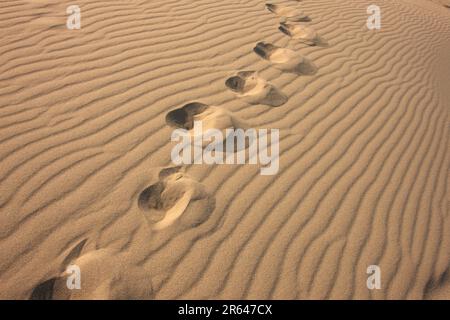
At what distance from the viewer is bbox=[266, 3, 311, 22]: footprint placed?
4.63 meters

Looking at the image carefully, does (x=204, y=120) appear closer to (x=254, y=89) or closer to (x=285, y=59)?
(x=254, y=89)

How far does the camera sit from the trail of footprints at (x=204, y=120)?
6.35ft

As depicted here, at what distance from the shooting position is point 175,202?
6.53 ft

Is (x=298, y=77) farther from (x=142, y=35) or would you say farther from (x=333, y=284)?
(x=333, y=284)

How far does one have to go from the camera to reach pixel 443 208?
2.45 metres

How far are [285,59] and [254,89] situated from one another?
799mm

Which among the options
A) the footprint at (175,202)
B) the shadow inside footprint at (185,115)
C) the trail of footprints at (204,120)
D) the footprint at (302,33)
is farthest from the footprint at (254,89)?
the footprint at (302,33)

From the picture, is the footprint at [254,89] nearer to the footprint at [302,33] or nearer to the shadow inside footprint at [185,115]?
the shadow inside footprint at [185,115]

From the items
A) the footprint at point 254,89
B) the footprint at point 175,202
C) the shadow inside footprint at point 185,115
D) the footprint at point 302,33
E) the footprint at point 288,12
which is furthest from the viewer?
the footprint at point 288,12

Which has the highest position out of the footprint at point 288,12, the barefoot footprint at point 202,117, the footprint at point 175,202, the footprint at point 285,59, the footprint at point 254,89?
the footprint at point 288,12

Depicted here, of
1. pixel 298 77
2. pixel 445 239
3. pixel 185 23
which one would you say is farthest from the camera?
pixel 185 23

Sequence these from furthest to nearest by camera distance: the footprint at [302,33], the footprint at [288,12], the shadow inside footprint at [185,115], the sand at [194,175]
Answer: the footprint at [288,12]
the footprint at [302,33]
the shadow inside footprint at [185,115]
the sand at [194,175]
